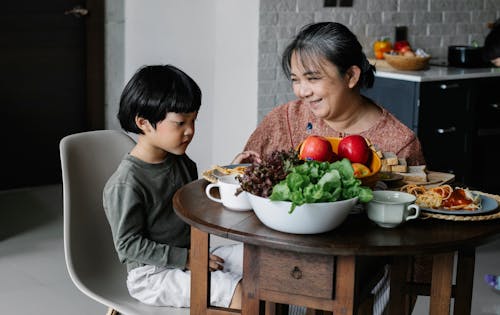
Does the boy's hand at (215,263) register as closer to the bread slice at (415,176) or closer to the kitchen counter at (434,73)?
the bread slice at (415,176)

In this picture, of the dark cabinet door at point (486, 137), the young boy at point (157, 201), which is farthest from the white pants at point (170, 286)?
the dark cabinet door at point (486, 137)

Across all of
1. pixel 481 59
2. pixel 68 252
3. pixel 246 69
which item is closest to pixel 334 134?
pixel 68 252

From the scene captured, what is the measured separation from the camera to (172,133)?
8.14 feet

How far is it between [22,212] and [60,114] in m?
0.78

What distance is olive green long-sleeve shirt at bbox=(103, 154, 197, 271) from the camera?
2.41 meters

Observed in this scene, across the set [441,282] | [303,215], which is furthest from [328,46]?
[303,215]

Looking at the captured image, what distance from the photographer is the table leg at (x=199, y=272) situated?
7.10 ft

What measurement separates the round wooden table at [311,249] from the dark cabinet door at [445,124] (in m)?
2.41

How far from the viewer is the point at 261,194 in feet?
6.52

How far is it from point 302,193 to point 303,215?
0.05 metres

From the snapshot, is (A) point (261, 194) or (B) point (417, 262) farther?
(B) point (417, 262)

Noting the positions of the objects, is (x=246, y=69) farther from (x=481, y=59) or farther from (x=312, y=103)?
(x=312, y=103)

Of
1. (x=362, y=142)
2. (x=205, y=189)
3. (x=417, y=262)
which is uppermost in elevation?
(x=362, y=142)

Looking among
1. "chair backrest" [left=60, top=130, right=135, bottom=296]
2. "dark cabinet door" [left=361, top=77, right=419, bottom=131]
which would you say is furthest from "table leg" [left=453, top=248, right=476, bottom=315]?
"dark cabinet door" [left=361, top=77, right=419, bottom=131]
